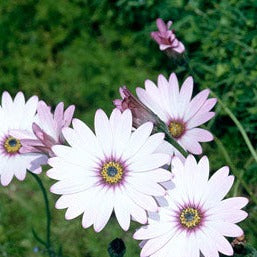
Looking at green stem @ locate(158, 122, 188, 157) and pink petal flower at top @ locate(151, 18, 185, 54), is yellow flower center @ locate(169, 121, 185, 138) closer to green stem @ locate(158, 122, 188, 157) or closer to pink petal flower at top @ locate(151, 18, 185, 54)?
green stem @ locate(158, 122, 188, 157)

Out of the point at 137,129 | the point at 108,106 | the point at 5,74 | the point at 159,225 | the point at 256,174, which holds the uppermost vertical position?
the point at 5,74

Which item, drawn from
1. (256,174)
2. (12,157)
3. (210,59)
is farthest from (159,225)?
(210,59)

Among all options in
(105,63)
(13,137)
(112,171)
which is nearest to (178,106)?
(112,171)

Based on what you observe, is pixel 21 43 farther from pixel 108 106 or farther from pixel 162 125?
pixel 162 125

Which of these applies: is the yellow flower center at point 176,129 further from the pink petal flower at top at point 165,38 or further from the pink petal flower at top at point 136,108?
the pink petal flower at top at point 165,38

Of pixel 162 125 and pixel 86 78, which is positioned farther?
pixel 86 78

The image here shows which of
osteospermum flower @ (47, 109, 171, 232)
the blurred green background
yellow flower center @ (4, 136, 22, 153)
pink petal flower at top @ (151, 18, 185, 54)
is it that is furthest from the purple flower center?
the blurred green background

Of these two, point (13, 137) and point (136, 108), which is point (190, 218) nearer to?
point (136, 108)

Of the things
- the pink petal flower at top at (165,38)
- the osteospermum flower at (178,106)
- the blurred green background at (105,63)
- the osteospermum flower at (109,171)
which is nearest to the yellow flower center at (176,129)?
the osteospermum flower at (178,106)
